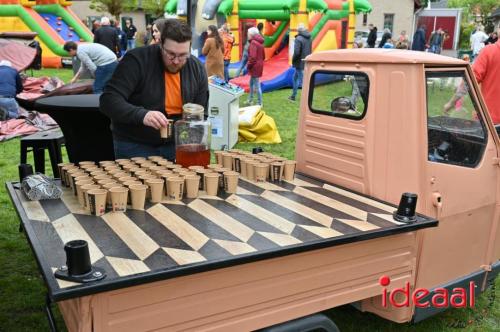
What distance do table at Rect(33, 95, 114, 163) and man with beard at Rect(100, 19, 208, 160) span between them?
1.05m

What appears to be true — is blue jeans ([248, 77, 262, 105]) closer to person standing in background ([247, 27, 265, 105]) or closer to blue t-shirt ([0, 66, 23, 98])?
person standing in background ([247, 27, 265, 105])

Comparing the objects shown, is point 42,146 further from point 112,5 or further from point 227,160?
point 112,5

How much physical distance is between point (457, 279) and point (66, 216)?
207 centimetres

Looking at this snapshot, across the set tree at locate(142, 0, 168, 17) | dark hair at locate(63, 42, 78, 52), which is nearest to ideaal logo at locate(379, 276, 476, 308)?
dark hair at locate(63, 42, 78, 52)

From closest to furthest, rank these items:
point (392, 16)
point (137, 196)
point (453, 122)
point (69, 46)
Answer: point (137, 196) → point (453, 122) → point (69, 46) → point (392, 16)

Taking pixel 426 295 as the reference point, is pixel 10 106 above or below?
above

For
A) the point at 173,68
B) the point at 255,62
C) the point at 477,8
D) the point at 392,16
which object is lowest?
the point at 255,62

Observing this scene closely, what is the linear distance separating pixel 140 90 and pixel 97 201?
3.36 ft

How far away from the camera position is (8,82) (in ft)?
25.8

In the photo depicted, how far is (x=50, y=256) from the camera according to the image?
1.66 metres

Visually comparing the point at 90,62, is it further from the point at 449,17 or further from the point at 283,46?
the point at 449,17

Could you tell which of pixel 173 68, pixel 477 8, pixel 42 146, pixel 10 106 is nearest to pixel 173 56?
pixel 173 68

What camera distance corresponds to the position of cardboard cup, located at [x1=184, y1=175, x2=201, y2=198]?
233cm

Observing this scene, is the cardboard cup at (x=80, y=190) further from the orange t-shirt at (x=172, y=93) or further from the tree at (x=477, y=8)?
the tree at (x=477, y=8)
